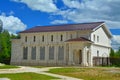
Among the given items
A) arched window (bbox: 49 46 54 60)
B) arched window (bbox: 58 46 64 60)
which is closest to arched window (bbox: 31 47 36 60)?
arched window (bbox: 49 46 54 60)

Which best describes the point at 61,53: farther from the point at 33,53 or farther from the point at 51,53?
the point at 33,53

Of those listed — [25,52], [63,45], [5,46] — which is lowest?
[25,52]

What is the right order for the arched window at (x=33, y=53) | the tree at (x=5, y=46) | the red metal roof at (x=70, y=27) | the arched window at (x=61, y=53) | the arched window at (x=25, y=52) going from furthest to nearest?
the tree at (x=5, y=46) < the arched window at (x=25, y=52) < the arched window at (x=33, y=53) < the arched window at (x=61, y=53) < the red metal roof at (x=70, y=27)

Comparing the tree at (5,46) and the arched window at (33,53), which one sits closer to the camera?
the arched window at (33,53)

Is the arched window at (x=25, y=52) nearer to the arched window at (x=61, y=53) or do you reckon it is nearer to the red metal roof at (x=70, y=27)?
the red metal roof at (x=70, y=27)

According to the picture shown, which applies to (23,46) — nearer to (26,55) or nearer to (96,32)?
(26,55)

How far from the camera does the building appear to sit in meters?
54.9

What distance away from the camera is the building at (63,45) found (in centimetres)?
5489

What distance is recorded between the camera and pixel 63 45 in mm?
57938

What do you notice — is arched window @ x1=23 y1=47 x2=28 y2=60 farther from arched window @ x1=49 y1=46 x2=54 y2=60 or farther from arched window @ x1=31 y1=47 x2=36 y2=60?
arched window @ x1=49 y1=46 x2=54 y2=60

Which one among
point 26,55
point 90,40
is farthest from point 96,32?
point 26,55

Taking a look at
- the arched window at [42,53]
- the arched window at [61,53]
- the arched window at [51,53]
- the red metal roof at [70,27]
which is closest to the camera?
the red metal roof at [70,27]

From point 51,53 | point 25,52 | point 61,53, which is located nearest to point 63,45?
point 61,53

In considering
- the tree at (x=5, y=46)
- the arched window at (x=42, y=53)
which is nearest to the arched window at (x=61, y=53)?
the arched window at (x=42, y=53)
